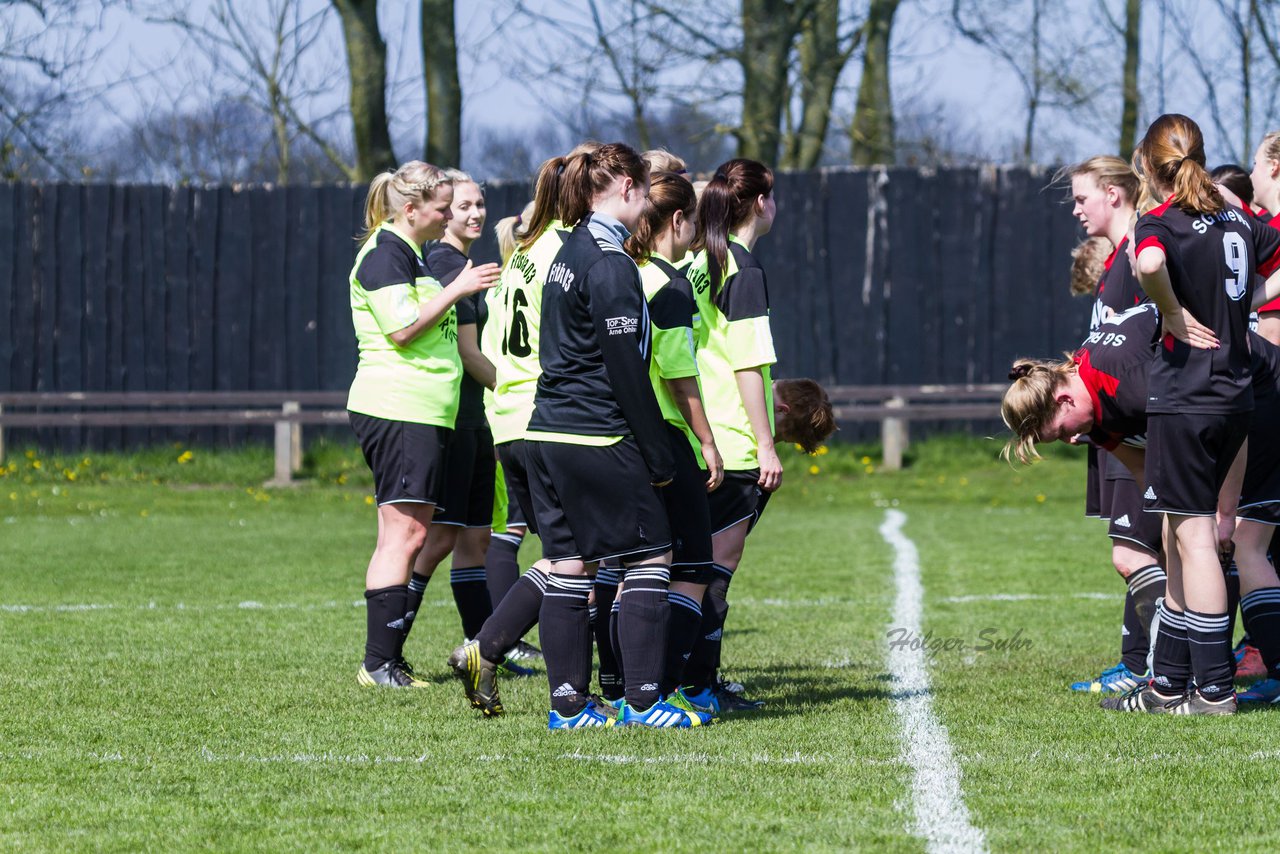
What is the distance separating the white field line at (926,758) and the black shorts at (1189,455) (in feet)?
3.56

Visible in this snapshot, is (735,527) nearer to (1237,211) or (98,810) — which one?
(1237,211)

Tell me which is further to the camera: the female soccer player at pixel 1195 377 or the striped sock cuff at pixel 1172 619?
the striped sock cuff at pixel 1172 619

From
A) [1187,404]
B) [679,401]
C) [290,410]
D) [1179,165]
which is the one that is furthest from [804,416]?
[290,410]

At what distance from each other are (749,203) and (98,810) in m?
3.04

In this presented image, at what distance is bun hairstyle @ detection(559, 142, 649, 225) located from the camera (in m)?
4.93

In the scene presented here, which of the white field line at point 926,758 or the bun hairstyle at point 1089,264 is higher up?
the bun hairstyle at point 1089,264

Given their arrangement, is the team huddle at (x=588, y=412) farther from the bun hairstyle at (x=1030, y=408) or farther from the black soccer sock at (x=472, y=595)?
the bun hairstyle at (x=1030, y=408)

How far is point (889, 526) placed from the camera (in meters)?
13.5

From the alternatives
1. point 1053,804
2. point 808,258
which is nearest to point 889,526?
point 808,258

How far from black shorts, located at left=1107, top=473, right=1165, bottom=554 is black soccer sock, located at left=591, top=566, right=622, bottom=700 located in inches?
77.3

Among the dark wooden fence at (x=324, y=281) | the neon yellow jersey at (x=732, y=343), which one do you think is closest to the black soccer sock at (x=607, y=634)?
the neon yellow jersey at (x=732, y=343)

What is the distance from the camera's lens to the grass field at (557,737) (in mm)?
3742

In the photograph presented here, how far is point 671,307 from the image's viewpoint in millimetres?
5082

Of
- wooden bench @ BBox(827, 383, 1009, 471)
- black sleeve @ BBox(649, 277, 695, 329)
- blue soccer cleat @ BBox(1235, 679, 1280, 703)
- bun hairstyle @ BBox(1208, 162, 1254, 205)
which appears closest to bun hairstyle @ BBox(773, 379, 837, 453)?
black sleeve @ BBox(649, 277, 695, 329)
